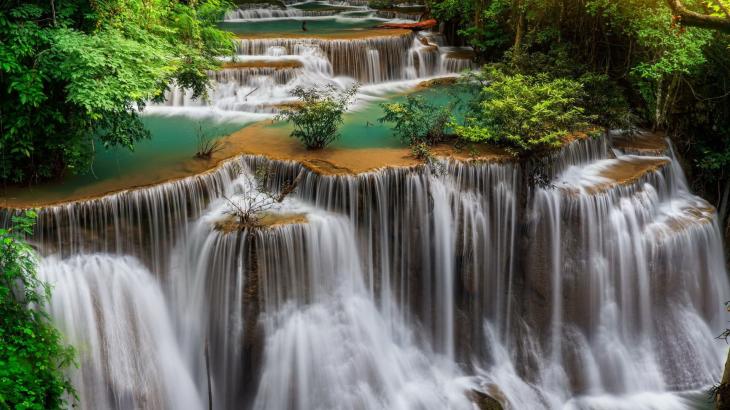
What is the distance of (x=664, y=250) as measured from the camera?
36.2 ft

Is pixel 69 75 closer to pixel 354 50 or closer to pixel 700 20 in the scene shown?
pixel 700 20

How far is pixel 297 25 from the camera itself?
22.9 m

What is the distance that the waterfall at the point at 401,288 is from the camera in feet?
27.9

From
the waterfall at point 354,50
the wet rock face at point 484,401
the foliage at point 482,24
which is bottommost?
the wet rock face at point 484,401

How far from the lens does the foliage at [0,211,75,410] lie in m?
6.12

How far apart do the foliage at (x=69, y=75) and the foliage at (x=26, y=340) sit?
1493 millimetres

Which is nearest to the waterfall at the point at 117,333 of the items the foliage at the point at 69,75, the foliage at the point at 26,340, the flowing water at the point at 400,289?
the flowing water at the point at 400,289

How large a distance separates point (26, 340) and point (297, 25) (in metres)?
18.3

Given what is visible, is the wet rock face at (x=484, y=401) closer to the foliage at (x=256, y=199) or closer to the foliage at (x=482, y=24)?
the foliage at (x=256, y=199)

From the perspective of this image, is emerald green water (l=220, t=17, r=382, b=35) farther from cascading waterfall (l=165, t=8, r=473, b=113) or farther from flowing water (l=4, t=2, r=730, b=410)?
flowing water (l=4, t=2, r=730, b=410)

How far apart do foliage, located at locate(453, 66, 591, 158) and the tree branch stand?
4.62 m

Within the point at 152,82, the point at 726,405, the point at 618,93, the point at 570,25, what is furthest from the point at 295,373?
the point at 570,25

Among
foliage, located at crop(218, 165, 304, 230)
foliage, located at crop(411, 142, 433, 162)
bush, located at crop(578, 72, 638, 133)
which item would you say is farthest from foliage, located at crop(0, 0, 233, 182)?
bush, located at crop(578, 72, 638, 133)

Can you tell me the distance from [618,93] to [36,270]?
12.0 m
